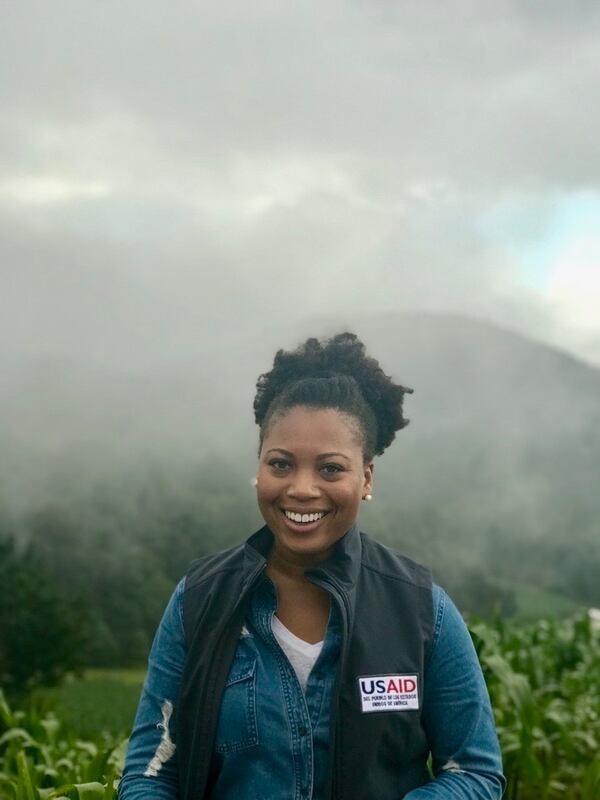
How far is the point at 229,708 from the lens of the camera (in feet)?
5.83

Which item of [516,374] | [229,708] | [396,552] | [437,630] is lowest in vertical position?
[229,708]

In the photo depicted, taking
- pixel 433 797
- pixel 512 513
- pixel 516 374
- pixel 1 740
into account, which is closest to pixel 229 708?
pixel 433 797

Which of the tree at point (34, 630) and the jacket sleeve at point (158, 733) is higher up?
the tree at point (34, 630)

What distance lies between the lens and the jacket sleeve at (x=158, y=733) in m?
1.83

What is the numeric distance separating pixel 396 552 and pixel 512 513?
12.4 metres

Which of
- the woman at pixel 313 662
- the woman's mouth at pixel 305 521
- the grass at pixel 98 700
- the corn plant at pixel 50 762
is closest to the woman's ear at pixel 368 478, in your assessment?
the woman at pixel 313 662

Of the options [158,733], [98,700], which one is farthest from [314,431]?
[98,700]

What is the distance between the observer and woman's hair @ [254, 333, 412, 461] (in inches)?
75.3

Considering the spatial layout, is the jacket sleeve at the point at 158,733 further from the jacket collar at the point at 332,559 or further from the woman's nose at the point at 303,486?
the woman's nose at the point at 303,486

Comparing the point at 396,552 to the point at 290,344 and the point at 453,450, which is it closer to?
the point at 290,344

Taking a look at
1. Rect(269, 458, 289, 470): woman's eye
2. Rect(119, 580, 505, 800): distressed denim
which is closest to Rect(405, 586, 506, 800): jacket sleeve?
Rect(119, 580, 505, 800): distressed denim

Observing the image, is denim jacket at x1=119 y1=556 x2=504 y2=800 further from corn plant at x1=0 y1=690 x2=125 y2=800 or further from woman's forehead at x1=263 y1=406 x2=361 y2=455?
corn plant at x1=0 y1=690 x2=125 y2=800

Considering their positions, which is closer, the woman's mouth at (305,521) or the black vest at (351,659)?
the black vest at (351,659)

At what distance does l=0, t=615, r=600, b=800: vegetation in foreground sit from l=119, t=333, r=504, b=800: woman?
0.91 metres
